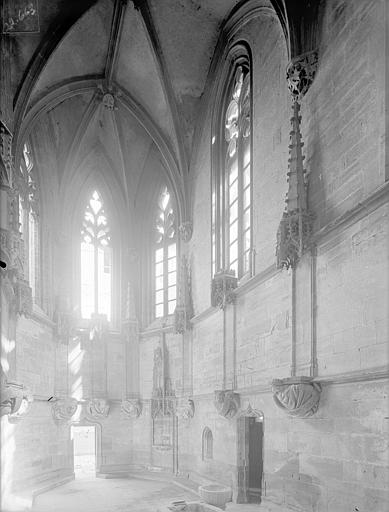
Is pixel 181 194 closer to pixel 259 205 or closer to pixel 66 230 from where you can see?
pixel 66 230

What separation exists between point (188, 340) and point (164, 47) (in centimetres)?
762

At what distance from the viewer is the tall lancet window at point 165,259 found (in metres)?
18.1

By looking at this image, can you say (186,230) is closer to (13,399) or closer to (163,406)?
(163,406)

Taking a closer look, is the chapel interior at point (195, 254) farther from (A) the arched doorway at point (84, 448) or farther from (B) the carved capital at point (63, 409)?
(A) the arched doorway at point (84, 448)

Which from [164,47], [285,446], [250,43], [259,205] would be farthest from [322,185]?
[164,47]

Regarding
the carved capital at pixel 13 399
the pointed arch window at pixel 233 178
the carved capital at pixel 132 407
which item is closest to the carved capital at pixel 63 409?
the carved capital at pixel 132 407

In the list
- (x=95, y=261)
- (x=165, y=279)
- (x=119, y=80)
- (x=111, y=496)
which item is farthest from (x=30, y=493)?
(x=119, y=80)

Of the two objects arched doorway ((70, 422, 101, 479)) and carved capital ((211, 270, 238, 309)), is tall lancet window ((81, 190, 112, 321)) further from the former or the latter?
carved capital ((211, 270, 238, 309))

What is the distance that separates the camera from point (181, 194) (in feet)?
54.0

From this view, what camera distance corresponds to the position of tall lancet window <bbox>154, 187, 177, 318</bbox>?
18141 mm

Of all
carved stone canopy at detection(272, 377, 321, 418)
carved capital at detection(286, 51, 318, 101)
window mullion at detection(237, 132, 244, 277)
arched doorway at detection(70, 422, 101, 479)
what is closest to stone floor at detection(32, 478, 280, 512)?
carved stone canopy at detection(272, 377, 321, 418)

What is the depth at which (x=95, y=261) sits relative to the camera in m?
19.0

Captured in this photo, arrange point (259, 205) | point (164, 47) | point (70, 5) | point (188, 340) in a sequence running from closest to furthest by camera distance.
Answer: point (259, 205)
point (70, 5)
point (164, 47)
point (188, 340)

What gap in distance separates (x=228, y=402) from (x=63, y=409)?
250 inches
